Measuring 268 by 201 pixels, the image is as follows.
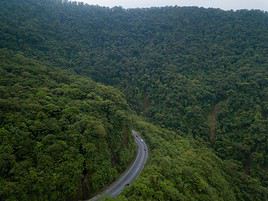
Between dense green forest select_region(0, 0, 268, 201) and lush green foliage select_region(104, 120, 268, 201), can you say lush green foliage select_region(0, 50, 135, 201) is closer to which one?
dense green forest select_region(0, 0, 268, 201)

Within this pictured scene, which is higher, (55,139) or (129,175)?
(55,139)

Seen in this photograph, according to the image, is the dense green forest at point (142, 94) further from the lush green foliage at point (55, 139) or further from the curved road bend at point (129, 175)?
the curved road bend at point (129, 175)

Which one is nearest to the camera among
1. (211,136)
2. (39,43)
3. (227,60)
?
(211,136)

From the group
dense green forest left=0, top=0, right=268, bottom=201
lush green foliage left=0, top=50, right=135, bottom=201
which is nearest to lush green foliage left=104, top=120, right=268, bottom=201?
dense green forest left=0, top=0, right=268, bottom=201

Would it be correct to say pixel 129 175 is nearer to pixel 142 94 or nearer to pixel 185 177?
pixel 185 177

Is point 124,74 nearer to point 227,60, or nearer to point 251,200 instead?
point 227,60

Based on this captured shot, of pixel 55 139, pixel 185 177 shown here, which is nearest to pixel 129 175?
pixel 185 177

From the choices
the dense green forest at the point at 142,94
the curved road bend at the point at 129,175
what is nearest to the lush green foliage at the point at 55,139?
the dense green forest at the point at 142,94

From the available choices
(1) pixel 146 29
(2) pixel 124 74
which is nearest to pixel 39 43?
(2) pixel 124 74
